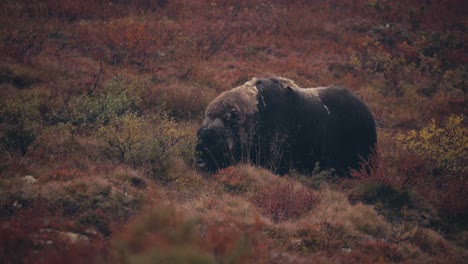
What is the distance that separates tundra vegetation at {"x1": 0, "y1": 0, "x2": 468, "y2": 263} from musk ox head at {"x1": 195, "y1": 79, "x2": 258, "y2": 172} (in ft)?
1.35

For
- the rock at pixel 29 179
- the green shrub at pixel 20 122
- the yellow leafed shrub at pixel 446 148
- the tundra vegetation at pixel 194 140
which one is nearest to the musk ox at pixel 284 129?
the tundra vegetation at pixel 194 140

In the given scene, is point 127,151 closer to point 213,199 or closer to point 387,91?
point 213,199

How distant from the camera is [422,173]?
9.93 metres

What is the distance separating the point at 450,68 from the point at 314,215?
13.6 m

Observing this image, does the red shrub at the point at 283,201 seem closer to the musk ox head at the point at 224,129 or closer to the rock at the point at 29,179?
the musk ox head at the point at 224,129

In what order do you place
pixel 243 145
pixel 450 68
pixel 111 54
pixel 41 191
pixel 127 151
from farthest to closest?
pixel 450 68 → pixel 111 54 → pixel 243 145 → pixel 127 151 → pixel 41 191

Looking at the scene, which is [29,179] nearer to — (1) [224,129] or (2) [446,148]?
(1) [224,129]

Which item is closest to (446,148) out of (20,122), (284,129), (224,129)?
(284,129)

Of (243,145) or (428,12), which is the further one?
(428,12)

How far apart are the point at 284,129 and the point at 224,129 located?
4.89 ft

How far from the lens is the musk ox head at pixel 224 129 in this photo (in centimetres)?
916

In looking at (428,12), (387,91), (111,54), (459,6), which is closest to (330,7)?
(428,12)

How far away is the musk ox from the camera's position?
9289 mm

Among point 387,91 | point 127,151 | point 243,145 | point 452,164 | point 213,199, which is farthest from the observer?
point 387,91
